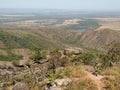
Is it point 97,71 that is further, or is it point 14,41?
point 14,41

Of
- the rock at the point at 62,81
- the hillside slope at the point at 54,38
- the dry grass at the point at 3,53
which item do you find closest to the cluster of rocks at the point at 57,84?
the rock at the point at 62,81

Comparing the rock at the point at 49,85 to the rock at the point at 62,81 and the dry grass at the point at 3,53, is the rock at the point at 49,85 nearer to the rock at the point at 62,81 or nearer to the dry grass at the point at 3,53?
the rock at the point at 62,81

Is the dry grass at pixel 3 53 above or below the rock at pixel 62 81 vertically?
below

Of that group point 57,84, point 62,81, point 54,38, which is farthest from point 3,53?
point 57,84

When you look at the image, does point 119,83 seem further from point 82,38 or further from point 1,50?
point 82,38

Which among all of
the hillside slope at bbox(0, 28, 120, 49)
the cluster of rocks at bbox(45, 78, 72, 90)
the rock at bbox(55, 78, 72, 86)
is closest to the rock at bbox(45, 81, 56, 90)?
the cluster of rocks at bbox(45, 78, 72, 90)

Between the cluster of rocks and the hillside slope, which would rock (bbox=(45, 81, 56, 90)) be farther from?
the hillside slope

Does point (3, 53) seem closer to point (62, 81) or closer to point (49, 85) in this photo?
point (62, 81)

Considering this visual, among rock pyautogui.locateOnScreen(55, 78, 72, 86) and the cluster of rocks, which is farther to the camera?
rock pyautogui.locateOnScreen(55, 78, 72, 86)

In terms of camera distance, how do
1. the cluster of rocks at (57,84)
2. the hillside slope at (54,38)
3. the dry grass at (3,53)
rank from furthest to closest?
the hillside slope at (54,38)
the dry grass at (3,53)
the cluster of rocks at (57,84)

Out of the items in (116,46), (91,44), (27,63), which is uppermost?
(116,46)

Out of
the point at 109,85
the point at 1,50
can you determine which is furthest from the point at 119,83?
the point at 1,50
